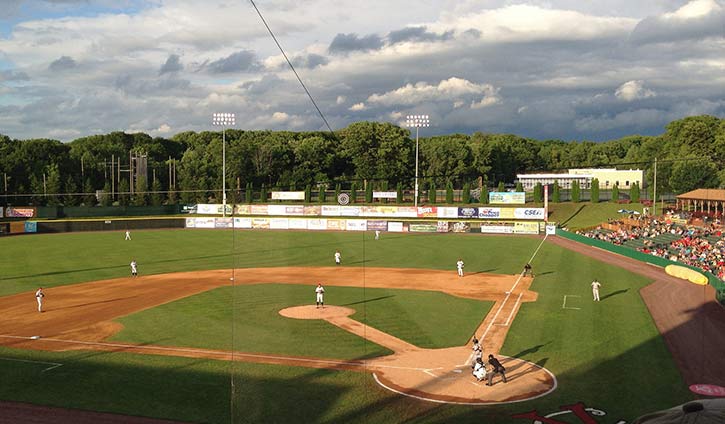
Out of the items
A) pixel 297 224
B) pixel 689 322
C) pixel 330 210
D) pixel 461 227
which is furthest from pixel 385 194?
pixel 689 322

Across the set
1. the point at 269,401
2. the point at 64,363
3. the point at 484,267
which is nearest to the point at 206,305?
the point at 64,363

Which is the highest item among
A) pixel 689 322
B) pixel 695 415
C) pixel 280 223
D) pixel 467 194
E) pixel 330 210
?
pixel 467 194

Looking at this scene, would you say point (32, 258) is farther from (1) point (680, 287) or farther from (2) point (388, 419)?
(1) point (680, 287)

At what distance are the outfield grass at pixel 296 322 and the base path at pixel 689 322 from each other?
8.20m

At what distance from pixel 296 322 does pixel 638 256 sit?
32167 mm

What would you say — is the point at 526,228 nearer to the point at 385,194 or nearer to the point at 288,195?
the point at 385,194

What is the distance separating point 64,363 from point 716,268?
38.8 m

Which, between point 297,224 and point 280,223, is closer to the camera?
point 297,224

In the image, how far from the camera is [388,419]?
16.5 meters

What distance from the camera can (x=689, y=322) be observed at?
28312 mm

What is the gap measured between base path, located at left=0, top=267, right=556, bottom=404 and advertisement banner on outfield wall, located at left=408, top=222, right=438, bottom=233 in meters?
27.2

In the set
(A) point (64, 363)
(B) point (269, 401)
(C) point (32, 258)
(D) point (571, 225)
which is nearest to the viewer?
(B) point (269, 401)

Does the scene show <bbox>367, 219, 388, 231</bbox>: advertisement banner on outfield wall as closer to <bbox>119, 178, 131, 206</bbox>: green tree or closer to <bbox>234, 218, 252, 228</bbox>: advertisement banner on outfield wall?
<bbox>234, 218, 252, 228</bbox>: advertisement banner on outfield wall

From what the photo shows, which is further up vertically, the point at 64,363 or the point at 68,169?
the point at 68,169
